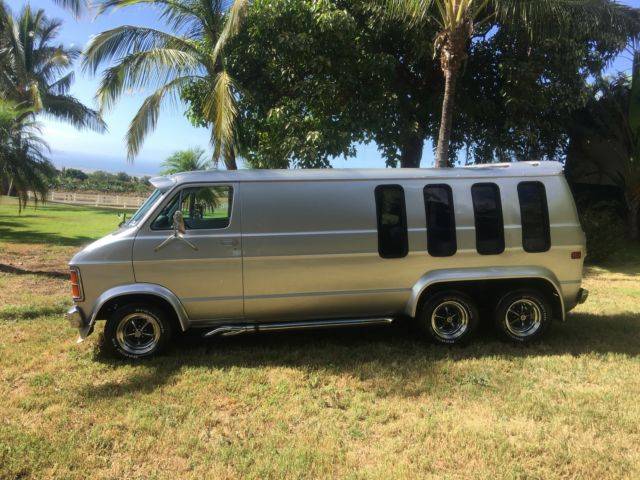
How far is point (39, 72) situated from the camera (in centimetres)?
3044

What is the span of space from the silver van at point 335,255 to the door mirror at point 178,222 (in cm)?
2

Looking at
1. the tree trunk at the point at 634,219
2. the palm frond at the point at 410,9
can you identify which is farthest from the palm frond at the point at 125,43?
the tree trunk at the point at 634,219

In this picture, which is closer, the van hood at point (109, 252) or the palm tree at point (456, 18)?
the van hood at point (109, 252)

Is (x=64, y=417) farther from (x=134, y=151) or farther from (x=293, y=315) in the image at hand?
(x=134, y=151)

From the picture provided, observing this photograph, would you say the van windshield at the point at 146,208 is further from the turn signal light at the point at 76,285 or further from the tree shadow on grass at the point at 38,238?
the tree shadow on grass at the point at 38,238

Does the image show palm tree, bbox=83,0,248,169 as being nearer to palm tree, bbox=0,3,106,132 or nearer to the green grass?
the green grass

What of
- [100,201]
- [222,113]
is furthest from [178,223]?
[100,201]

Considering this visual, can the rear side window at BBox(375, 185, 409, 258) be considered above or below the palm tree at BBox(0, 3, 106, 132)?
below

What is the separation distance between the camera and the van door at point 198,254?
510 centimetres

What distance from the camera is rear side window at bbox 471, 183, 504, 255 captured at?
555 centimetres

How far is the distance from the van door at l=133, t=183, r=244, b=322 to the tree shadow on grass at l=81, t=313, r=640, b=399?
521mm

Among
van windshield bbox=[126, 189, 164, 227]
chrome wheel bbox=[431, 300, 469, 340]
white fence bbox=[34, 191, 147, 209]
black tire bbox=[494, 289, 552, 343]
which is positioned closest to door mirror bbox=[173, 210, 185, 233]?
van windshield bbox=[126, 189, 164, 227]

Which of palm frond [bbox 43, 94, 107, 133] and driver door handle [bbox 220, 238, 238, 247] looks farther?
palm frond [bbox 43, 94, 107, 133]

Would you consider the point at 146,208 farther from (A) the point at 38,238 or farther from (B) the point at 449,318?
(A) the point at 38,238
